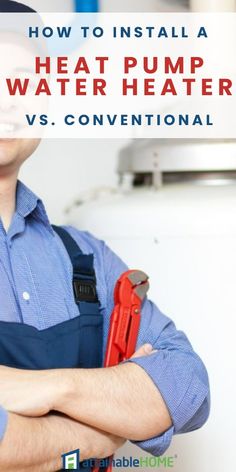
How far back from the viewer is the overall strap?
1.20 meters

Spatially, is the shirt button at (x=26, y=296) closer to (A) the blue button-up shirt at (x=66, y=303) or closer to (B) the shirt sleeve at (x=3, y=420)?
(A) the blue button-up shirt at (x=66, y=303)

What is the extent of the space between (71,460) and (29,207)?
40 centimetres

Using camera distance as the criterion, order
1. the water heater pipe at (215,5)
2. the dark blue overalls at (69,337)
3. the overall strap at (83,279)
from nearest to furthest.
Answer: the dark blue overalls at (69,337)
the overall strap at (83,279)
the water heater pipe at (215,5)

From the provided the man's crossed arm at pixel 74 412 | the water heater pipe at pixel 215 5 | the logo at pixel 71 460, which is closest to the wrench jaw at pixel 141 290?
the man's crossed arm at pixel 74 412

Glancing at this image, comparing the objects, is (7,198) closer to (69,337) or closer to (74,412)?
(69,337)

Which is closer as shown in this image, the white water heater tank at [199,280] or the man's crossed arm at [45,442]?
the man's crossed arm at [45,442]

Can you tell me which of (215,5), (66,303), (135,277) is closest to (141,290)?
(135,277)

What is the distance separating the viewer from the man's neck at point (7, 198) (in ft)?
4.13

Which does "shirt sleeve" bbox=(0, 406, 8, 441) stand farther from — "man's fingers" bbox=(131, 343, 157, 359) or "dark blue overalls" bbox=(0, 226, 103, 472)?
"man's fingers" bbox=(131, 343, 157, 359)

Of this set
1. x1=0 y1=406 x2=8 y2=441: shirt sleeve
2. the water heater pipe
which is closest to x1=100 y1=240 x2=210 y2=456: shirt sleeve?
x1=0 y1=406 x2=8 y2=441: shirt sleeve

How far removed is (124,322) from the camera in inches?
47.7

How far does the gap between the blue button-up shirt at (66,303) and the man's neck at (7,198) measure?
0.04 ft

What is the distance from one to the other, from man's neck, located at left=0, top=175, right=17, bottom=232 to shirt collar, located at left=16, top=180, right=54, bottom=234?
0.04 ft

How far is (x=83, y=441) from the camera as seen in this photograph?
1.09m
